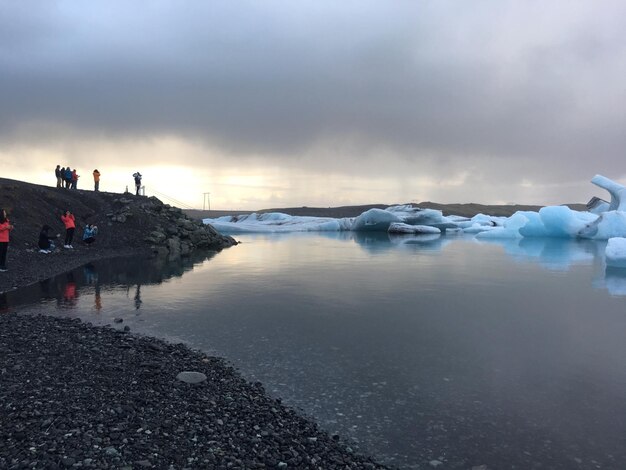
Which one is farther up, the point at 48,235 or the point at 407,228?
the point at 48,235

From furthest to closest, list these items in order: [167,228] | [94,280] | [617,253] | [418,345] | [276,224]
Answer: [276,224], [167,228], [617,253], [94,280], [418,345]

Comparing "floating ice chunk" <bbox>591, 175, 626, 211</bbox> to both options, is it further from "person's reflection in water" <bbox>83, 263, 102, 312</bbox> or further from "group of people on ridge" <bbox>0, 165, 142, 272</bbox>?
"person's reflection in water" <bbox>83, 263, 102, 312</bbox>

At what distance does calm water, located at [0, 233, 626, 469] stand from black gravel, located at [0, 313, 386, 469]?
0.52 meters

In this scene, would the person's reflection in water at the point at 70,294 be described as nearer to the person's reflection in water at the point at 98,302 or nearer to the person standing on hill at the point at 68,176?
the person's reflection in water at the point at 98,302

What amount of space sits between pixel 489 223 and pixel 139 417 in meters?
54.3

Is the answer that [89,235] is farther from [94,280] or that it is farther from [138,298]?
[138,298]

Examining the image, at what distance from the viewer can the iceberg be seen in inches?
1405

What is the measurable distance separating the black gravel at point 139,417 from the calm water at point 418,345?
20.4 inches

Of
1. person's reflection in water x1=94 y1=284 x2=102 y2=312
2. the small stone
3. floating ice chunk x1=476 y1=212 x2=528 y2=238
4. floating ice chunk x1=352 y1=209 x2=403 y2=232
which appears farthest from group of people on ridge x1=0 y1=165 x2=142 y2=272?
floating ice chunk x1=476 y1=212 x2=528 y2=238

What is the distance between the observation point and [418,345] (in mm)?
7969

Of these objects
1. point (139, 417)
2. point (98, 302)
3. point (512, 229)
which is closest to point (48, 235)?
point (98, 302)

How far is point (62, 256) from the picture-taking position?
17.9 m

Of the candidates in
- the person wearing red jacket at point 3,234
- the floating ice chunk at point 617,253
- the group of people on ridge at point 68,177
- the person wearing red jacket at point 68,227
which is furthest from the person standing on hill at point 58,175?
the floating ice chunk at point 617,253

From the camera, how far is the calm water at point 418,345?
16.1 ft
